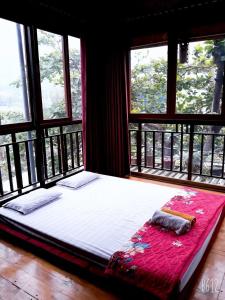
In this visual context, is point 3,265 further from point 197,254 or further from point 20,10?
point 20,10

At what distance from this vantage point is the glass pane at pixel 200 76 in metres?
2.98

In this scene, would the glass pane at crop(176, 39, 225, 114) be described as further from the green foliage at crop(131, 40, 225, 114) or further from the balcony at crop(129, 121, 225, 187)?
the balcony at crop(129, 121, 225, 187)

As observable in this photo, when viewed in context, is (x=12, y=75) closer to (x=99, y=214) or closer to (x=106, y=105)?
(x=106, y=105)

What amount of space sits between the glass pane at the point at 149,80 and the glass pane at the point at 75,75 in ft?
2.74

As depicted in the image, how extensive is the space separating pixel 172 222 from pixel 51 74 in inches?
94.6

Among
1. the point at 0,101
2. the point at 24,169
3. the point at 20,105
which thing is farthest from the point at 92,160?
the point at 0,101

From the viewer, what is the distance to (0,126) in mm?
2576

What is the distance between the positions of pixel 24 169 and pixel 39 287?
1717mm

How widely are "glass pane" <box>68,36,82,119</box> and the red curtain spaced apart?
0.16 m

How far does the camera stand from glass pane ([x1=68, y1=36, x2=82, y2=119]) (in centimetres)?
337

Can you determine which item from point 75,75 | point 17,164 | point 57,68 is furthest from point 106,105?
point 17,164

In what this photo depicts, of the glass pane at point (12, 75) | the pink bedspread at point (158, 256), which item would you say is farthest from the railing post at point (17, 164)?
the pink bedspread at point (158, 256)

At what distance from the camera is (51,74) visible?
3104mm

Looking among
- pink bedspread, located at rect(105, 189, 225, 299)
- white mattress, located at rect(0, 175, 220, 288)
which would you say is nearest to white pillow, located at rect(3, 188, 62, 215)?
white mattress, located at rect(0, 175, 220, 288)
